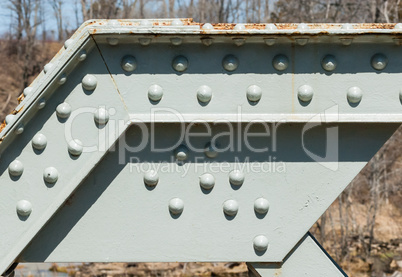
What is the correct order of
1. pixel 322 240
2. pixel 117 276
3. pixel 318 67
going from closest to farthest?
pixel 318 67
pixel 117 276
pixel 322 240

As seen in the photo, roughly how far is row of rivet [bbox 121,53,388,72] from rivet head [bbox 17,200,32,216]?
609 mm

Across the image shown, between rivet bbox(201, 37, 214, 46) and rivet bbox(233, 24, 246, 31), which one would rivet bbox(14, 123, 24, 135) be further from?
rivet bbox(233, 24, 246, 31)

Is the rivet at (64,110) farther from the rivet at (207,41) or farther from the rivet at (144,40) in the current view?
the rivet at (207,41)

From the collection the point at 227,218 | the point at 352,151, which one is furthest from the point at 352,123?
the point at 227,218

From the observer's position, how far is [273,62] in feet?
5.84

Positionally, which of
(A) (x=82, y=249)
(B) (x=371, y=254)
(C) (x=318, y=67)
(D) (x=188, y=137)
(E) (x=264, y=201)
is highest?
(C) (x=318, y=67)

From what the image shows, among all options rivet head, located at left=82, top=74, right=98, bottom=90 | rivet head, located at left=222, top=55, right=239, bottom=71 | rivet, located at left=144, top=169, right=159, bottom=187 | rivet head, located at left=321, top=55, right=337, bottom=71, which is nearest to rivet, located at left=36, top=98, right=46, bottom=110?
rivet head, located at left=82, top=74, right=98, bottom=90

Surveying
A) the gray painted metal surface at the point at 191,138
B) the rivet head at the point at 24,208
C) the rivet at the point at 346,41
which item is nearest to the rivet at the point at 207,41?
the gray painted metal surface at the point at 191,138

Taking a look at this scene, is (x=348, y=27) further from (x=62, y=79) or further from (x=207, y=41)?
(x=62, y=79)

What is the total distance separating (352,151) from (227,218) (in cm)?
54

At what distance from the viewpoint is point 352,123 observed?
184 centimetres

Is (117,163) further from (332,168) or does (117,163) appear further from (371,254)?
(371,254)

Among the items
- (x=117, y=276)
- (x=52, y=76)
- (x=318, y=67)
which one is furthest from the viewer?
(x=117, y=276)

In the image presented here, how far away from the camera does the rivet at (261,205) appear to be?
1.85m
